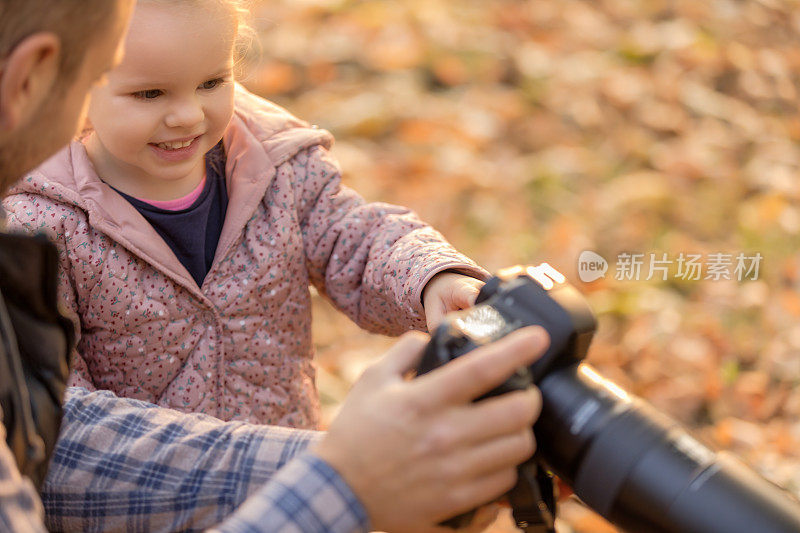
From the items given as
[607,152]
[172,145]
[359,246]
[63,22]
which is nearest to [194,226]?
[172,145]

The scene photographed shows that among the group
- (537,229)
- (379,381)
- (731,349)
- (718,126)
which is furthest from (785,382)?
(379,381)

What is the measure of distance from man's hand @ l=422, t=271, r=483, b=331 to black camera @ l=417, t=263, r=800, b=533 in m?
0.21

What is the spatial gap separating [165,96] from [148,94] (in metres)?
0.02

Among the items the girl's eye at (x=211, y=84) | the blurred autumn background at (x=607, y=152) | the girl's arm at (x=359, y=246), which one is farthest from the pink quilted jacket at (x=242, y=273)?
the blurred autumn background at (x=607, y=152)

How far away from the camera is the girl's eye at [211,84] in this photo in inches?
44.9

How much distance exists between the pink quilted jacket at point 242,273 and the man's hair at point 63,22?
1.13 feet

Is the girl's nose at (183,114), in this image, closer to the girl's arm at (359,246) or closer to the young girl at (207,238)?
the young girl at (207,238)

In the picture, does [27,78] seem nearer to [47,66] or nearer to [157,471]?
[47,66]

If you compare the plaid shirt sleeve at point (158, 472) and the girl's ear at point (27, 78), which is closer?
the girl's ear at point (27, 78)

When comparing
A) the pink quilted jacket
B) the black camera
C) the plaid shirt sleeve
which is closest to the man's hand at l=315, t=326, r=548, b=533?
the black camera

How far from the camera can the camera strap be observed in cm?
78

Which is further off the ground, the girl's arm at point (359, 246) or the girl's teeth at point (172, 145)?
the girl's teeth at point (172, 145)

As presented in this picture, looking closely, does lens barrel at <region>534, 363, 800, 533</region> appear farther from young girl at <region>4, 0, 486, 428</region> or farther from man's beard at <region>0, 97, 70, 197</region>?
man's beard at <region>0, 97, 70, 197</region>

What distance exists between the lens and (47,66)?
2.53ft
